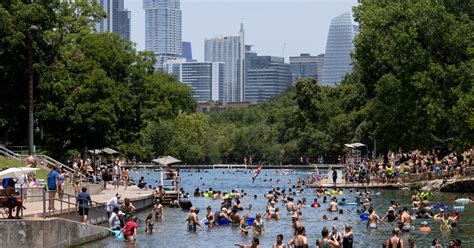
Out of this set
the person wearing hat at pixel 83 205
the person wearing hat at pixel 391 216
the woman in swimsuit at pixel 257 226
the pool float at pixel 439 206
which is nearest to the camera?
the person wearing hat at pixel 83 205

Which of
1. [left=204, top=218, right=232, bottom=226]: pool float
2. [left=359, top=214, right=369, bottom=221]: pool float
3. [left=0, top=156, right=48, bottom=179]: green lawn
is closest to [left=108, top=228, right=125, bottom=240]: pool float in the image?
[left=204, top=218, right=232, bottom=226]: pool float

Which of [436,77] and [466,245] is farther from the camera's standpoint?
[436,77]

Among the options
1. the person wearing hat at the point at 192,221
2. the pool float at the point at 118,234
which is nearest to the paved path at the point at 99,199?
the pool float at the point at 118,234

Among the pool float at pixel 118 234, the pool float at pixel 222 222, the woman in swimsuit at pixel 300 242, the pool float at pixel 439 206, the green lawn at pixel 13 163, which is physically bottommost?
the pool float at pixel 222 222

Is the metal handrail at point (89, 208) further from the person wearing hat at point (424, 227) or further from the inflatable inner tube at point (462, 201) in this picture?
the inflatable inner tube at point (462, 201)

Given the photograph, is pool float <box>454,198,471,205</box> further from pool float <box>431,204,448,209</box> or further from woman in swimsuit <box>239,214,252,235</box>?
woman in swimsuit <box>239,214,252,235</box>

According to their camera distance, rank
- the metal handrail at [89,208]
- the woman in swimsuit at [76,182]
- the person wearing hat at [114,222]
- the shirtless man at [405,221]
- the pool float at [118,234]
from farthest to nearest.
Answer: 1. the woman in swimsuit at [76,182]
2. the shirtless man at [405,221]
3. the person wearing hat at [114,222]
4. the pool float at [118,234]
5. the metal handrail at [89,208]

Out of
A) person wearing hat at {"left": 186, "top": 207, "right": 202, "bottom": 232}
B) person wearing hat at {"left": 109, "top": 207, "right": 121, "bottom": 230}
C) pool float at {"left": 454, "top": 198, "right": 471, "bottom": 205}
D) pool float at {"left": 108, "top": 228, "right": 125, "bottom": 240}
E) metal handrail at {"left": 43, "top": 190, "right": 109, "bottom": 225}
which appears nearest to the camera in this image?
metal handrail at {"left": 43, "top": 190, "right": 109, "bottom": 225}

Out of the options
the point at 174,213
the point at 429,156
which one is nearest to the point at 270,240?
the point at 174,213

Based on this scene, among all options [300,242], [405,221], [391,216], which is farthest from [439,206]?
[300,242]

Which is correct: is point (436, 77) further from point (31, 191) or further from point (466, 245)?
point (31, 191)

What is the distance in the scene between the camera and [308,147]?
549 feet

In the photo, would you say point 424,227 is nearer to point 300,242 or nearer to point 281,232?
point 281,232

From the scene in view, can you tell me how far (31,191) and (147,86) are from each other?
173ft
